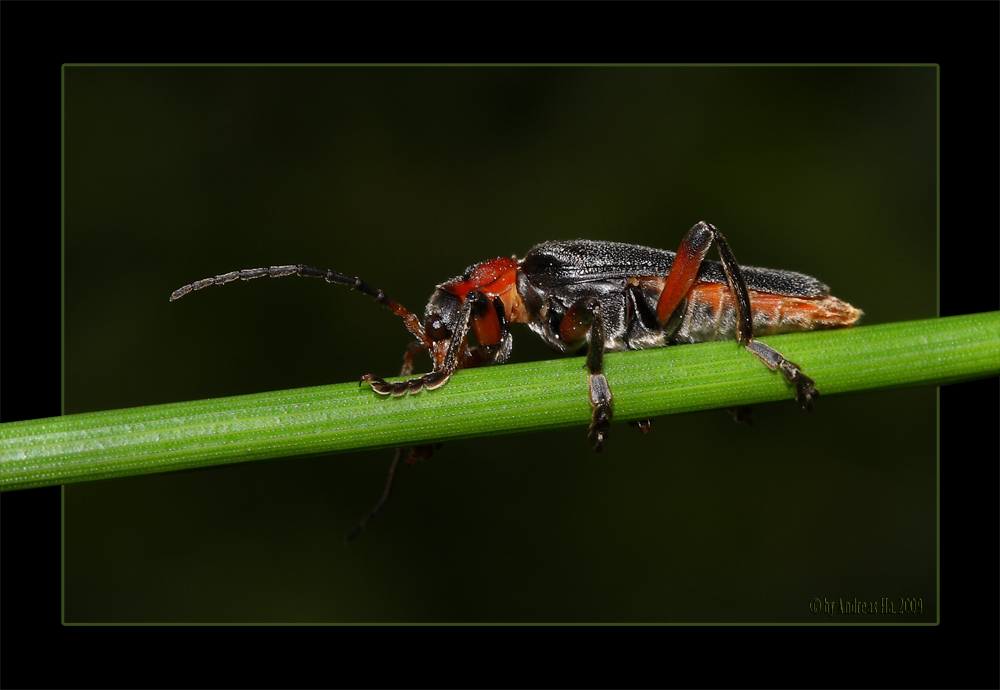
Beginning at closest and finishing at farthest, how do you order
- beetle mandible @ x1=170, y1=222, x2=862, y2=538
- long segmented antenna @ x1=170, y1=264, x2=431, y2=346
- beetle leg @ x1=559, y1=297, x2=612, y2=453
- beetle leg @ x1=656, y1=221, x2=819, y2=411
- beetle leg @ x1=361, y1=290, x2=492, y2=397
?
beetle leg @ x1=361, y1=290, x2=492, y2=397 < beetle leg @ x1=559, y1=297, x2=612, y2=453 < beetle leg @ x1=656, y1=221, x2=819, y2=411 < long segmented antenna @ x1=170, y1=264, x2=431, y2=346 < beetle mandible @ x1=170, y1=222, x2=862, y2=538

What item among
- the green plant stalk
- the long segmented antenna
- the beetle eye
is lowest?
the green plant stalk

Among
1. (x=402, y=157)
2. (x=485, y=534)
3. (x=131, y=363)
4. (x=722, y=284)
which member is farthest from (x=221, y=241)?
(x=722, y=284)

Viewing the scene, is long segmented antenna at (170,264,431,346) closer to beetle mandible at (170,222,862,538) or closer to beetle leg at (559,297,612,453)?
beetle mandible at (170,222,862,538)

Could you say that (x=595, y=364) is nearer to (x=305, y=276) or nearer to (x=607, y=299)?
(x=607, y=299)

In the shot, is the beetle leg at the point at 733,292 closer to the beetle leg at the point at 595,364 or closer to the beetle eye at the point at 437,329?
the beetle leg at the point at 595,364

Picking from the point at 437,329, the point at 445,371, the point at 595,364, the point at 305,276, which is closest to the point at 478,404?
the point at 445,371

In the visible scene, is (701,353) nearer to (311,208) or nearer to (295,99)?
(311,208)

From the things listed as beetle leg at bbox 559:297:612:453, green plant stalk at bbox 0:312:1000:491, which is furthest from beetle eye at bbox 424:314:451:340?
green plant stalk at bbox 0:312:1000:491
